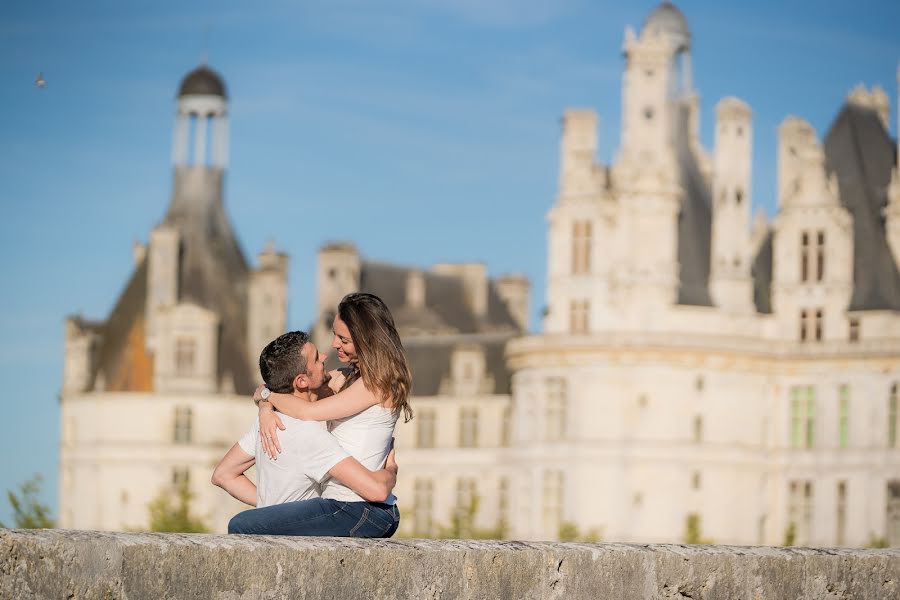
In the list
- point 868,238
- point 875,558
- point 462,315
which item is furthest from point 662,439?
point 875,558

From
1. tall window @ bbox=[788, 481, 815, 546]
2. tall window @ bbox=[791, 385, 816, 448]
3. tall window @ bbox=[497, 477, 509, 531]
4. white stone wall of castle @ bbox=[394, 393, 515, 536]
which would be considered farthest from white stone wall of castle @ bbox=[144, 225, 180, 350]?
tall window @ bbox=[788, 481, 815, 546]

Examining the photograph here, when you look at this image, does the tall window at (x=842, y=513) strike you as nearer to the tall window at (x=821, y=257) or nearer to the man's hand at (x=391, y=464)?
the tall window at (x=821, y=257)

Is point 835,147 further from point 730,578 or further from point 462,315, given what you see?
point 730,578

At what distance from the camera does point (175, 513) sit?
75.6 m

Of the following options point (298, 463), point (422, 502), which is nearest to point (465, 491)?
point (422, 502)

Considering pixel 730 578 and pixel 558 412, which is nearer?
pixel 730 578

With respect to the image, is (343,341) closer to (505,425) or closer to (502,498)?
(502,498)

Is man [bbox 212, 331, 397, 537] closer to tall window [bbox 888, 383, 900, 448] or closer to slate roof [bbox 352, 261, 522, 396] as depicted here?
tall window [bbox 888, 383, 900, 448]

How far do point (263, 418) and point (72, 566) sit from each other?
2.51 metres

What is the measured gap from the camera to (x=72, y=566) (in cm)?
940

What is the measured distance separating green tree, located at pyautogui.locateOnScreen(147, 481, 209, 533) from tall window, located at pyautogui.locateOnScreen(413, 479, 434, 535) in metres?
6.17

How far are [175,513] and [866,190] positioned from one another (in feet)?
73.0

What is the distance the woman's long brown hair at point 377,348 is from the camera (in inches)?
468

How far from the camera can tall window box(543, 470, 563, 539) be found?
6619cm
